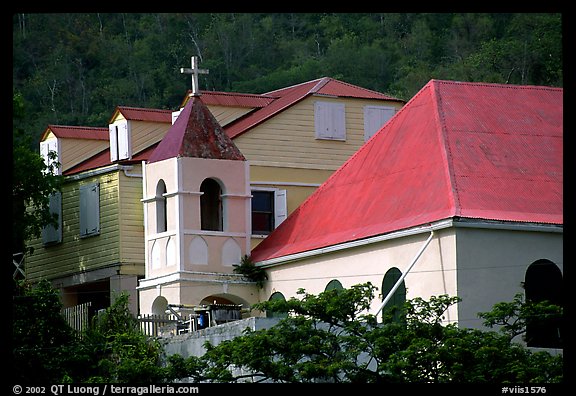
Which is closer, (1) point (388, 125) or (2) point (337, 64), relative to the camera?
(1) point (388, 125)

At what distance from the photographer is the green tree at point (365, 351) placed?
29797 millimetres

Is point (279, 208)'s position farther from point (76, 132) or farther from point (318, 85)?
point (76, 132)

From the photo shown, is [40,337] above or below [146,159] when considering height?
below

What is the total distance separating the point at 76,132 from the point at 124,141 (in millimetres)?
3630

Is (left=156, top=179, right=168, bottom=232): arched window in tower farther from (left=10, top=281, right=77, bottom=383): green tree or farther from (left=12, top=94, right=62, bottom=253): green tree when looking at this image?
(left=10, top=281, right=77, bottom=383): green tree

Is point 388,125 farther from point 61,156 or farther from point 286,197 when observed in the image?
point 61,156

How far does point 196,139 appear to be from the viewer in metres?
41.5

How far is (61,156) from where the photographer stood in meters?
48.3

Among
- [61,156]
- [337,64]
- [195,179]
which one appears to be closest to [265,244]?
[195,179]

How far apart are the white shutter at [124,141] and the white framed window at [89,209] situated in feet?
3.67

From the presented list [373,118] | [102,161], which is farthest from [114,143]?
[373,118]

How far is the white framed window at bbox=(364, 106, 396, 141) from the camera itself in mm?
46656

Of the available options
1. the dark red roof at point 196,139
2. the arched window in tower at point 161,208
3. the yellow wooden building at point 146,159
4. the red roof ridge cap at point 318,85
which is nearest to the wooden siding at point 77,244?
the yellow wooden building at point 146,159

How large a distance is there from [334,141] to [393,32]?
3334 cm
